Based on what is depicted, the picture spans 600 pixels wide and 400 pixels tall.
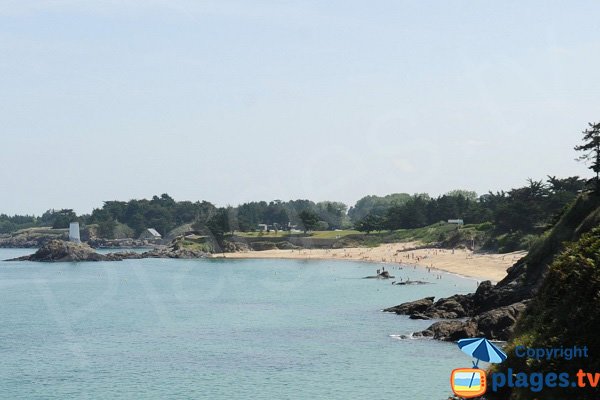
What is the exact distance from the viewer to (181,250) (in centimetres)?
19462

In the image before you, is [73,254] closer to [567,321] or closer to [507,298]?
[507,298]

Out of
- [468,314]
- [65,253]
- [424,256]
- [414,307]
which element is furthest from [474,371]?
[65,253]

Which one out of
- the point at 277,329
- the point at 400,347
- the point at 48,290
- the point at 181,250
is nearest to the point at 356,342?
the point at 400,347

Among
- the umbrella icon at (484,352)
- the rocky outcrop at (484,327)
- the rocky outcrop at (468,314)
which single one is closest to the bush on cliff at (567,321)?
the umbrella icon at (484,352)

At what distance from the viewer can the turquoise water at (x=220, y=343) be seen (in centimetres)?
4578

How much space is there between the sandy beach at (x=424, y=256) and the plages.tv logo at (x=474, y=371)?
7637 cm

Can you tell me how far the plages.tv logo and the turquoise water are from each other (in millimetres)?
16151

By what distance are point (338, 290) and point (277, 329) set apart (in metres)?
36.3

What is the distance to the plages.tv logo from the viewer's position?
24578 mm

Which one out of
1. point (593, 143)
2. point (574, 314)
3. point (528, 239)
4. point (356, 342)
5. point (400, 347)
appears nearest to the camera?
point (574, 314)

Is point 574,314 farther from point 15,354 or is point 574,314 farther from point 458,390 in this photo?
point 15,354

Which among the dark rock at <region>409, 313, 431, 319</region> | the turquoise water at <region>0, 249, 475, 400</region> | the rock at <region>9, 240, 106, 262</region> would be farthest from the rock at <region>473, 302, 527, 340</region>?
the rock at <region>9, 240, 106, 262</region>

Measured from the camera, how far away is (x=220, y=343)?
6125cm

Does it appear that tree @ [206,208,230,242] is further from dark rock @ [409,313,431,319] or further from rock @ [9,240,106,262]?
dark rock @ [409,313,431,319]
